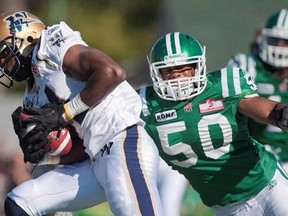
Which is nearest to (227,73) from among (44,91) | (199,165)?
(199,165)

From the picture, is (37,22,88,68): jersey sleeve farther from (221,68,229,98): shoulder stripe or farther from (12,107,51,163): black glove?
(221,68,229,98): shoulder stripe

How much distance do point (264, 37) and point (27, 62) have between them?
2.45m

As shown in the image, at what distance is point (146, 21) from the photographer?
15.2 metres

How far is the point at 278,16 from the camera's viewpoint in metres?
6.61

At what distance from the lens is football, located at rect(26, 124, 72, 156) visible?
14.9 ft

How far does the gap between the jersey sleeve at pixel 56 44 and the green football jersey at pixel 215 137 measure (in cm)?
52

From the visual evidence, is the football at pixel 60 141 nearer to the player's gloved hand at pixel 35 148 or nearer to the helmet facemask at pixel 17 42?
the player's gloved hand at pixel 35 148

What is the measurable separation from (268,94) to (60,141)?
2.06m

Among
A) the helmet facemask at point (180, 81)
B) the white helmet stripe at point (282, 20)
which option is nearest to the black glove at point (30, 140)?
the helmet facemask at point (180, 81)

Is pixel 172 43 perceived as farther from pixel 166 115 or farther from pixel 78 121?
pixel 78 121

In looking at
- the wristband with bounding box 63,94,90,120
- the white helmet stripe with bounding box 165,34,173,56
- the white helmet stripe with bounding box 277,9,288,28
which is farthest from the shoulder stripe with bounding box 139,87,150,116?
the white helmet stripe with bounding box 277,9,288,28

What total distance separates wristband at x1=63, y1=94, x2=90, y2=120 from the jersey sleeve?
178mm

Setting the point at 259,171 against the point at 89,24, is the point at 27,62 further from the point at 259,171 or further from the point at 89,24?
the point at 89,24

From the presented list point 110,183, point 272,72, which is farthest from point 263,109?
point 272,72
